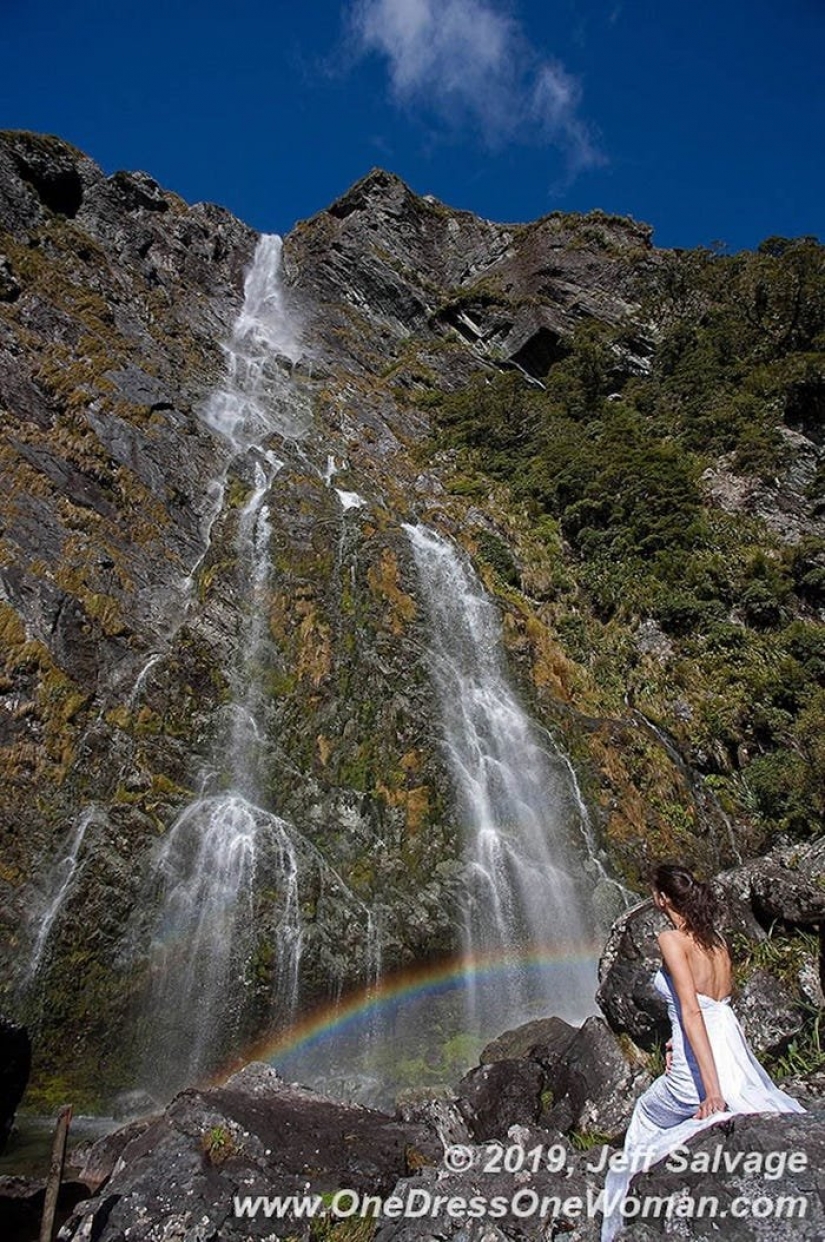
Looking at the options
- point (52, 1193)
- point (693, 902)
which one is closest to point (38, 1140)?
point (52, 1193)

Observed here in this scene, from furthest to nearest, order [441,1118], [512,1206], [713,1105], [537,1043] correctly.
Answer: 1. [537,1043]
2. [441,1118]
3. [512,1206]
4. [713,1105]

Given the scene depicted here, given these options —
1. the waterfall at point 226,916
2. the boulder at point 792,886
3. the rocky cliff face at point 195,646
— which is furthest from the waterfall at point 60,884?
the boulder at point 792,886

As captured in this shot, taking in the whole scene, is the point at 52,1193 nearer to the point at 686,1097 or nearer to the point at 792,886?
the point at 686,1097

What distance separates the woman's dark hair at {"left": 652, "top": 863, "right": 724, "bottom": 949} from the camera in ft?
11.2

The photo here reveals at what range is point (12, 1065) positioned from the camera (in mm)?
10617

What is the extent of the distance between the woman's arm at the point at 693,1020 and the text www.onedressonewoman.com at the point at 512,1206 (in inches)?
14.2

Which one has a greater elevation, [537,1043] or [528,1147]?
[528,1147]

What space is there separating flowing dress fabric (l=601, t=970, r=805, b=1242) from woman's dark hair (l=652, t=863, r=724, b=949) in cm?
27

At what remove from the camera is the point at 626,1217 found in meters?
3.01

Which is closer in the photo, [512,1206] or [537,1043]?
[512,1206]

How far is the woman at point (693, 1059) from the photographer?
3.06m

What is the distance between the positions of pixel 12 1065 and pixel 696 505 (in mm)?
24462

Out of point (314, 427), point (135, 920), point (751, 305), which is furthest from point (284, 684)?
point (751, 305)

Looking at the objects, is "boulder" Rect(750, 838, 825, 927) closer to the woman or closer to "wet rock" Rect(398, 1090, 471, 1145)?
the woman
